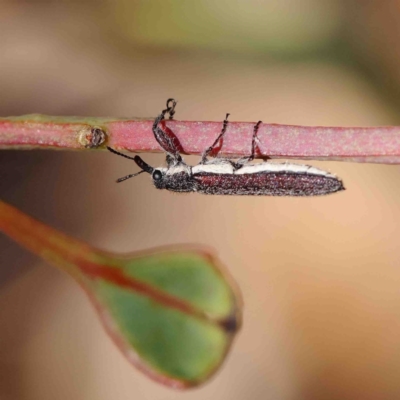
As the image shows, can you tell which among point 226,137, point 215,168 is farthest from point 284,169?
point 226,137

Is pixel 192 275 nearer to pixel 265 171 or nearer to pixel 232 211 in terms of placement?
pixel 265 171

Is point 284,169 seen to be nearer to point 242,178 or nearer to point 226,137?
point 242,178

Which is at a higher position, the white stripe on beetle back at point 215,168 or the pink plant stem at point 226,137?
the white stripe on beetle back at point 215,168

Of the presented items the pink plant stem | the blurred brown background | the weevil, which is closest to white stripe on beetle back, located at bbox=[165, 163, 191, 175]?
the weevil

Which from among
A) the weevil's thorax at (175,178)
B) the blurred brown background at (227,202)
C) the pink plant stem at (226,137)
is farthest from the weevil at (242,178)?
the blurred brown background at (227,202)

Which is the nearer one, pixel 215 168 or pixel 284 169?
pixel 284 169

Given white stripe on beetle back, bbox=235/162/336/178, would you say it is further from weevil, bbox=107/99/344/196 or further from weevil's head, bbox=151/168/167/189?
weevil's head, bbox=151/168/167/189

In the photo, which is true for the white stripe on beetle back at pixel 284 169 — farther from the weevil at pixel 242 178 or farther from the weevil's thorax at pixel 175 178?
the weevil's thorax at pixel 175 178
